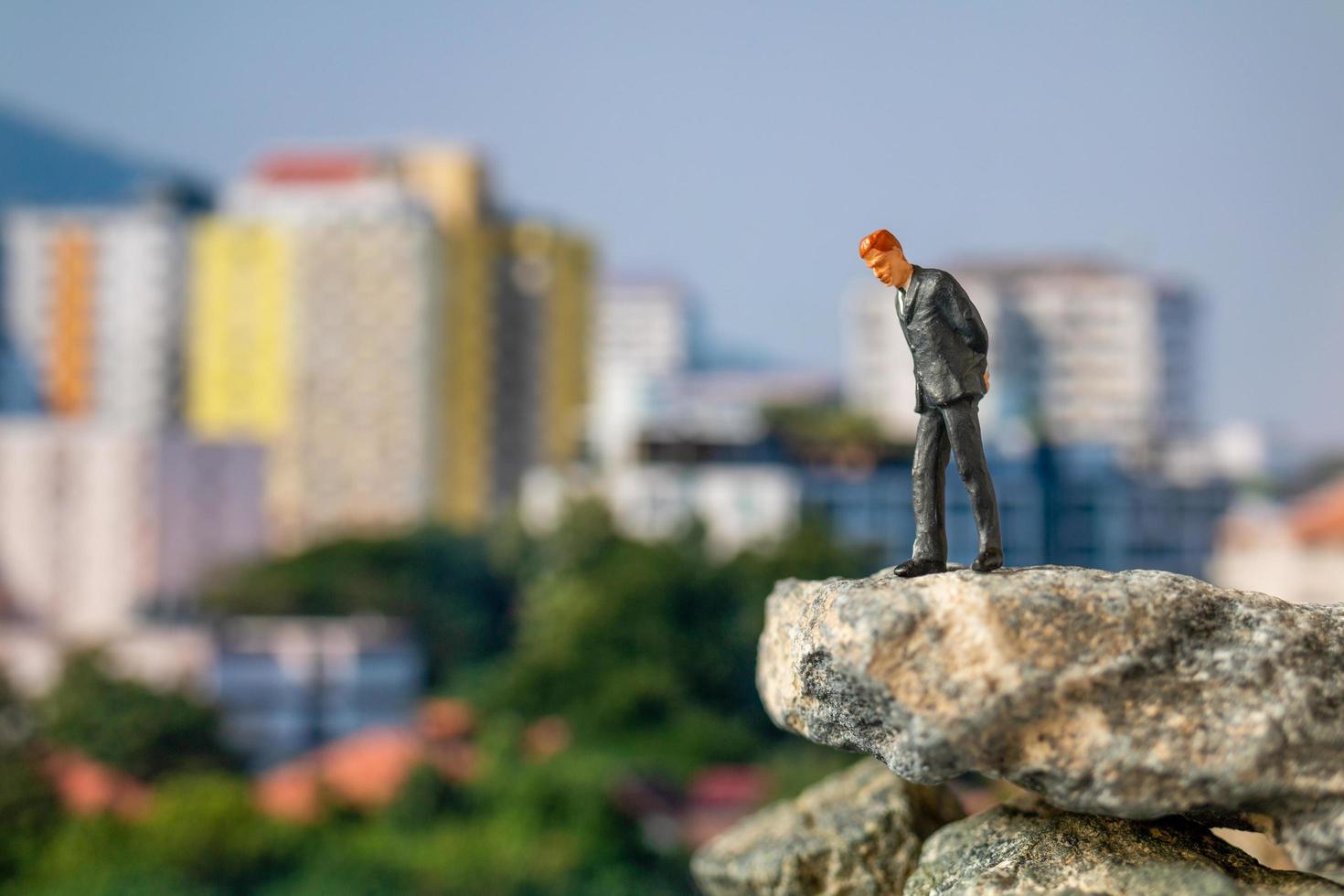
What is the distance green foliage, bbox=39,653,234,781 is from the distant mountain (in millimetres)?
98728

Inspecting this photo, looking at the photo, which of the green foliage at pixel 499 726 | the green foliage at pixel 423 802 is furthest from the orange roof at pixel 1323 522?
the green foliage at pixel 423 802

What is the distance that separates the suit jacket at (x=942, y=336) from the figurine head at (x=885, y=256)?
0.08m

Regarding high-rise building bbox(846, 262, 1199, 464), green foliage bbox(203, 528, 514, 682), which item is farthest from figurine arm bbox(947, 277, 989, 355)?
high-rise building bbox(846, 262, 1199, 464)

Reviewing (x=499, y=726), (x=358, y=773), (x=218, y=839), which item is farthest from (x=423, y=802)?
(x=499, y=726)

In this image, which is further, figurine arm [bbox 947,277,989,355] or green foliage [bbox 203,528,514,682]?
green foliage [bbox 203,528,514,682]

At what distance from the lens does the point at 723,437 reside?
54906 millimetres

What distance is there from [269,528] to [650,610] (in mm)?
29960

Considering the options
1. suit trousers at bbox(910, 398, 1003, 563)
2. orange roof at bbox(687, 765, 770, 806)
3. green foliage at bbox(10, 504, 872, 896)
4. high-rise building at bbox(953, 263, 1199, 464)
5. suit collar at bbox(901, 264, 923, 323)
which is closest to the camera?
suit trousers at bbox(910, 398, 1003, 563)

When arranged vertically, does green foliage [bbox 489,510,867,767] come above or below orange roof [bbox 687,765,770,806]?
above

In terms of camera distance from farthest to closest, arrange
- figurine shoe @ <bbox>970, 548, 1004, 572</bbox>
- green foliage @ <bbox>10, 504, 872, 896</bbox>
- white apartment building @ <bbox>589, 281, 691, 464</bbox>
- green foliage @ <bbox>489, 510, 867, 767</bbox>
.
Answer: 1. white apartment building @ <bbox>589, 281, 691, 464</bbox>
2. green foliage @ <bbox>489, 510, 867, 767</bbox>
3. green foliage @ <bbox>10, 504, 872, 896</bbox>
4. figurine shoe @ <bbox>970, 548, 1004, 572</bbox>

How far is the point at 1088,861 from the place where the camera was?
21.5ft

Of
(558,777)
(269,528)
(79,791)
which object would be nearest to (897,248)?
(558,777)

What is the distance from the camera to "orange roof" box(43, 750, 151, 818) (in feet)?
113

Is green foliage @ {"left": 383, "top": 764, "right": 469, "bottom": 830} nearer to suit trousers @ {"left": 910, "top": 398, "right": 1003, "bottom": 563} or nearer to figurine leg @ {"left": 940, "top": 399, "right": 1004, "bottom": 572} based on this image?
suit trousers @ {"left": 910, "top": 398, "right": 1003, "bottom": 563}
